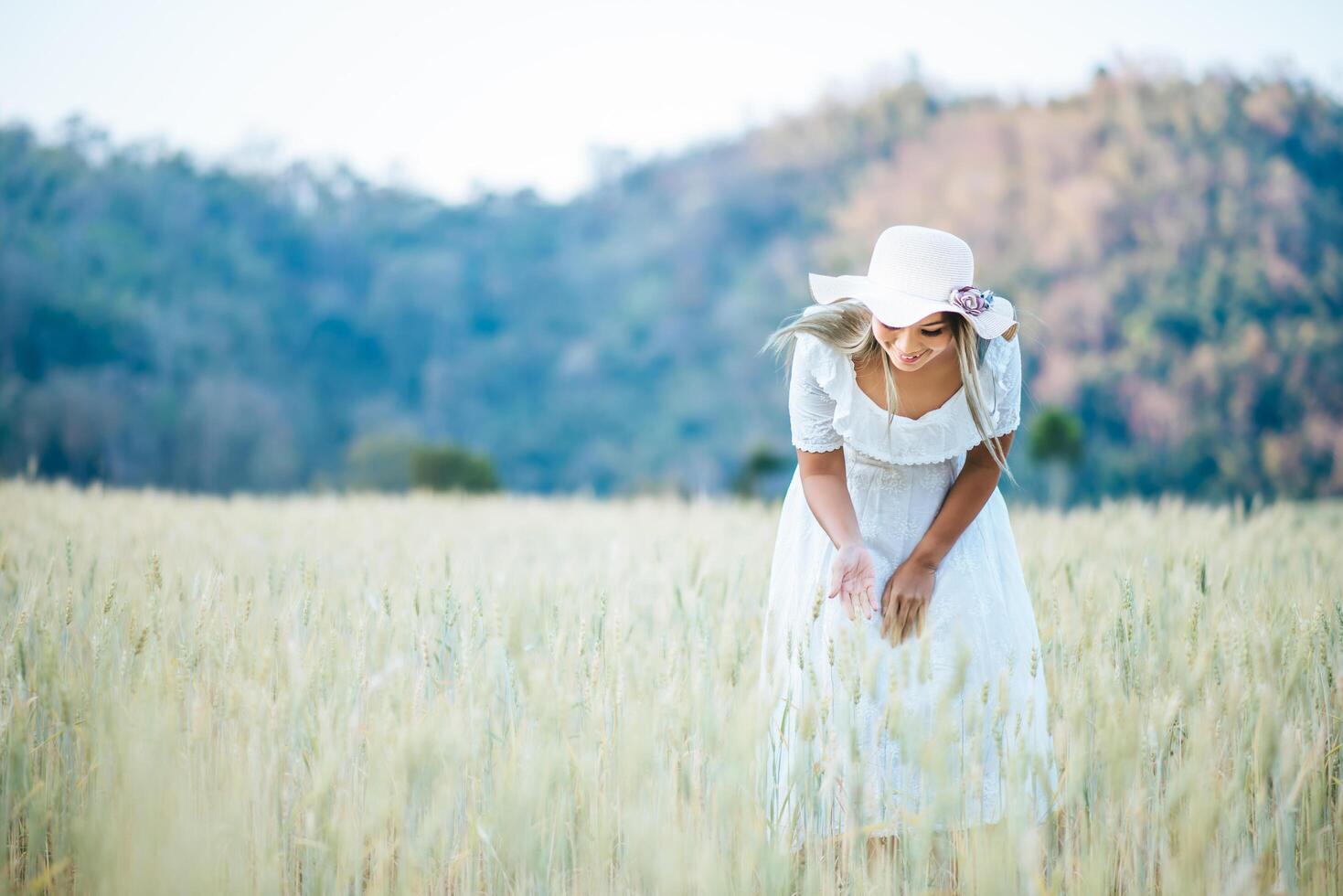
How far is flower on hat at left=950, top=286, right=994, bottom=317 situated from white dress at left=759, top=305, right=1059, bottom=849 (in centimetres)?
16

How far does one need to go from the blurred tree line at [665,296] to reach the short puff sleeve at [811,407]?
16613 millimetres

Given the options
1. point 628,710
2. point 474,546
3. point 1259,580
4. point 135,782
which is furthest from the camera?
point 474,546

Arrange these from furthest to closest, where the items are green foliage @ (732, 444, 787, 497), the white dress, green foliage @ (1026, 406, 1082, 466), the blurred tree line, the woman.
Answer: the blurred tree line, green foliage @ (732, 444, 787, 497), green foliage @ (1026, 406, 1082, 466), the woman, the white dress

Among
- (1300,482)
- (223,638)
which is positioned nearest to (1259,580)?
(223,638)

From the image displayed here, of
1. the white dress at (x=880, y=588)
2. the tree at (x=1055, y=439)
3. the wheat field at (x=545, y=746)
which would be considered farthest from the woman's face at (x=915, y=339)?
the tree at (x=1055, y=439)

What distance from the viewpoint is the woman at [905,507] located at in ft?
6.08

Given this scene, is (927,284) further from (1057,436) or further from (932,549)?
(1057,436)

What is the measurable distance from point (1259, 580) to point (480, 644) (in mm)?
2504

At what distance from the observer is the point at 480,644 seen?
7.19 feet

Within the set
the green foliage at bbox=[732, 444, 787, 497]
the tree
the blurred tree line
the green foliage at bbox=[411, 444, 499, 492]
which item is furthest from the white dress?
the tree

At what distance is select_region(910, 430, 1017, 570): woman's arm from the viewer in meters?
1.96

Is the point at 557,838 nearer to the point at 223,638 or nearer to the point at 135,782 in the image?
the point at 135,782

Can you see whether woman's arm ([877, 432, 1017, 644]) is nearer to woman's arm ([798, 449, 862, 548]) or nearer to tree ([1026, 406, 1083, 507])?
woman's arm ([798, 449, 862, 548])

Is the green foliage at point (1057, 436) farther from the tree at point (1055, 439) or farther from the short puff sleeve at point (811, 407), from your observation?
the short puff sleeve at point (811, 407)
